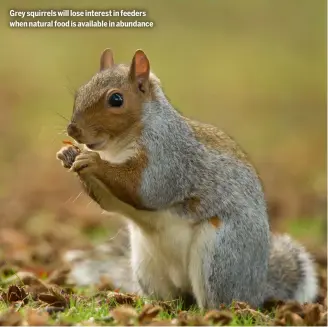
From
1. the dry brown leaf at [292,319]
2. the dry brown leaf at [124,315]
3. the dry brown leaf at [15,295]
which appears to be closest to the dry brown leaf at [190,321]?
the dry brown leaf at [124,315]

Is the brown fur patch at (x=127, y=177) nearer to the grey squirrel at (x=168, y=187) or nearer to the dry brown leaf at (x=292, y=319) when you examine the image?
the grey squirrel at (x=168, y=187)

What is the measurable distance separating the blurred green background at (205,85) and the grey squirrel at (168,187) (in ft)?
Result: 15.9

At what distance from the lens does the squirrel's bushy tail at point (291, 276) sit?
6723 mm

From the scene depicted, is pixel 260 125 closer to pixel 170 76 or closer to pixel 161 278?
pixel 170 76

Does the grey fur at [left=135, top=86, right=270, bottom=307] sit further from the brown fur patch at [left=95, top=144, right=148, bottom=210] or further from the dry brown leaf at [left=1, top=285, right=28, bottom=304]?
the dry brown leaf at [left=1, top=285, right=28, bottom=304]

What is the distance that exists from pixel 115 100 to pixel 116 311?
1398 mm

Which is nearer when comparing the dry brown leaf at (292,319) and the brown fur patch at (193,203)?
the dry brown leaf at (292,319)

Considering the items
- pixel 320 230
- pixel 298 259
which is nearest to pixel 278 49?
pixel 320 230

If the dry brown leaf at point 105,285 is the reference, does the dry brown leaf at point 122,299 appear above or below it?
below

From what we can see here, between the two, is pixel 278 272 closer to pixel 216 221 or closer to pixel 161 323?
pixel 216 221

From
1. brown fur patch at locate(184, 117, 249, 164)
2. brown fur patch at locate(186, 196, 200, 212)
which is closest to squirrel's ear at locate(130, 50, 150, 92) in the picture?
brown fur patch at locate(184, 117, 249, 164)

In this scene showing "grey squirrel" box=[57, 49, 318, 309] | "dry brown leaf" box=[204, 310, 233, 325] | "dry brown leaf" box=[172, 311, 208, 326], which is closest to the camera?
"dry brown leaf" box=[172, 311, 208, 326]

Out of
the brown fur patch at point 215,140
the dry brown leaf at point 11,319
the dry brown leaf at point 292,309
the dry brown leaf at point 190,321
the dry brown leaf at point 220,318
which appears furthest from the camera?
the brown fur patch at point 215,140

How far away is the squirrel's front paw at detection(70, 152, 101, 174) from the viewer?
5.60 m
